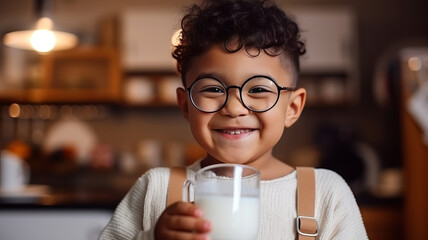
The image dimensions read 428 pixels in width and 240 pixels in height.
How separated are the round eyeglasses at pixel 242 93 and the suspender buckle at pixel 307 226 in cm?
19

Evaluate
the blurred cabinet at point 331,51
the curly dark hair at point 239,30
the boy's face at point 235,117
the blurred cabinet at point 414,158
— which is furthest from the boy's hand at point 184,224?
the blurred cabinet at point 331,51

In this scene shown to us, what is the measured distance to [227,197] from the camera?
0.76m

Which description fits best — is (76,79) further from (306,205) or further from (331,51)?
(306,205)

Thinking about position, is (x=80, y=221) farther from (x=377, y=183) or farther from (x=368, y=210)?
(x=377, y=183)

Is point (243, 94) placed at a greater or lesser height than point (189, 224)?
greater

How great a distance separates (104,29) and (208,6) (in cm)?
350

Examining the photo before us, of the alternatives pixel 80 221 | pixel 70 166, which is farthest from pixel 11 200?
pixel 70 166

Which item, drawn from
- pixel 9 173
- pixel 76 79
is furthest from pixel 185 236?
pixel 76 79

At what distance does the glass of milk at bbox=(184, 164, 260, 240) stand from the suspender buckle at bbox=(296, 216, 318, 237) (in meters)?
0.19

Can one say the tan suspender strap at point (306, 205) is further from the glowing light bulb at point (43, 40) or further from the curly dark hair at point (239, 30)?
the glowing light bulb at point (43, 40)

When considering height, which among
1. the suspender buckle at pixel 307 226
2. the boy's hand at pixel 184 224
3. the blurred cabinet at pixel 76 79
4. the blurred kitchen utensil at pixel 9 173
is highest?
the blurred cabinet at pixel 76 79

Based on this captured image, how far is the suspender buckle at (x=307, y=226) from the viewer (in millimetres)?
933

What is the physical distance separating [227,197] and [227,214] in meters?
0.02

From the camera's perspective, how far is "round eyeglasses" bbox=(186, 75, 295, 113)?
91 cm
